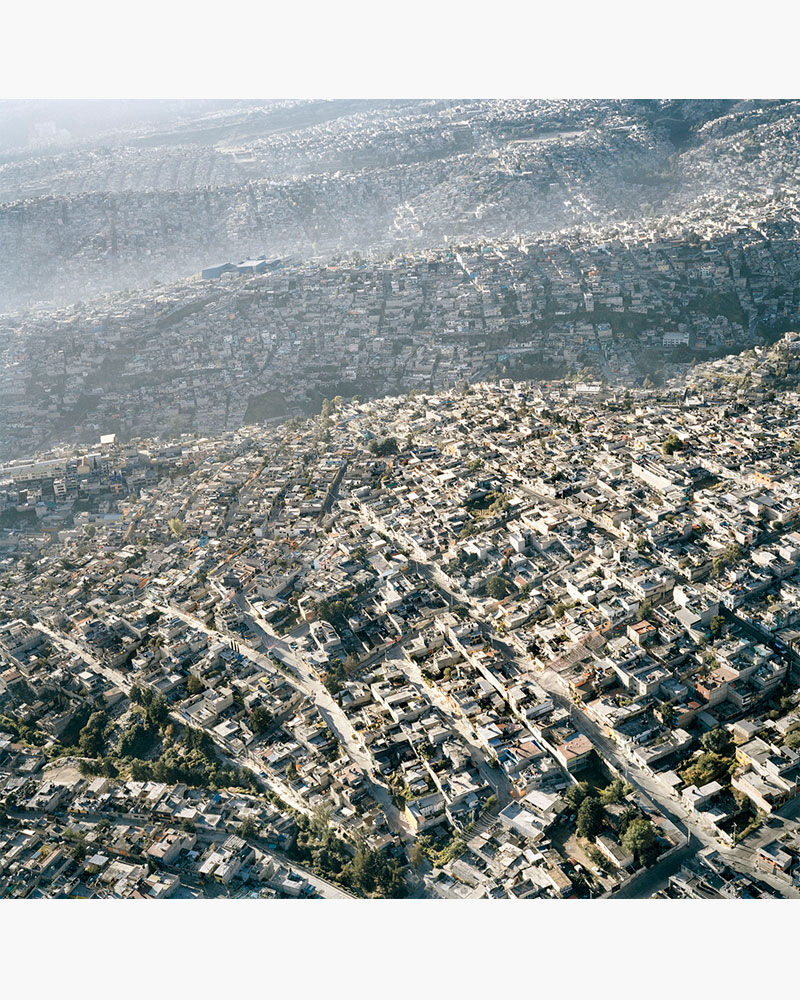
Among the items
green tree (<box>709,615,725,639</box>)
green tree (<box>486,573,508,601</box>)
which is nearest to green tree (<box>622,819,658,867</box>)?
green tree (<box>709,615,725,639</box>)

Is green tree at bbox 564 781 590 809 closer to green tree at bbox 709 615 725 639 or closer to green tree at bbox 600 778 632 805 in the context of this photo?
green tree at bbox 600 778 632 805

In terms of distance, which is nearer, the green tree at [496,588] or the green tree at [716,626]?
the green tree at [716,626]

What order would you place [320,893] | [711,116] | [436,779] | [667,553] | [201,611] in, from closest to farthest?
[320,893] → [436,779] → [667,553] → [201,611] → [711,116]

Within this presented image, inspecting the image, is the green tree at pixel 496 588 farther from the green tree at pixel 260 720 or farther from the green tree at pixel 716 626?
the green tree at pixel 260 720

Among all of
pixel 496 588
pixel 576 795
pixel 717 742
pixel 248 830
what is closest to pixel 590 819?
pixel 576 795

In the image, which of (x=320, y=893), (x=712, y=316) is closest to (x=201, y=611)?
(x=320, y=893)

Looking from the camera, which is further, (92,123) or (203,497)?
(92,123)

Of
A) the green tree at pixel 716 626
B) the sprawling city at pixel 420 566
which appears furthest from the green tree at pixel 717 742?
the green tree at pixel 716 626

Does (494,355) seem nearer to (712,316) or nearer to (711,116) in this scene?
(712,316)

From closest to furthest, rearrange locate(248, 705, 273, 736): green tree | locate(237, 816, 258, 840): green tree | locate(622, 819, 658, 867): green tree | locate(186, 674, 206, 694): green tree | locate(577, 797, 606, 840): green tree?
locate(622, 819, 658, 867): green tree → locate(577, 797, 606, 840): green tree → locate(237, 816, 258, 840): green tree → locate(248, 705, 273, 736): green tree → locate(186, 674, 206, 694): green tree
